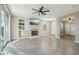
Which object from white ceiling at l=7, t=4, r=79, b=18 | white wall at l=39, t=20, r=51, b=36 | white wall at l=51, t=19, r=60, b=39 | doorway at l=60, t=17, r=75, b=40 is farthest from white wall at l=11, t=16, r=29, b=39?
doorway at l=60, t=17, r=75, b=40

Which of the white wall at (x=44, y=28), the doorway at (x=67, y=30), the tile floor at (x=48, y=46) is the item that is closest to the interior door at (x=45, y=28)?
the white wall at (x=44, y=28)

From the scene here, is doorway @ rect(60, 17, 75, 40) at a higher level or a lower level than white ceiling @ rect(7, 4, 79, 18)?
lower

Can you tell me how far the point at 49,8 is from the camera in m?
2.38

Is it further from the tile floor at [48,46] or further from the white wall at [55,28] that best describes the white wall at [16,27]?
the white wall at [55,28]

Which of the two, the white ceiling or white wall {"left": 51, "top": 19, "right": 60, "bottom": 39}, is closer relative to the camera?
the white ceiling

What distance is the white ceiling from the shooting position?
2.31 metres

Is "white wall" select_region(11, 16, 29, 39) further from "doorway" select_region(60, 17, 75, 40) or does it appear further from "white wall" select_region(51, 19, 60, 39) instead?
"doorway" select_region(60, 17, 75, 40)

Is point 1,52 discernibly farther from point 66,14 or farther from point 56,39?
point 66,14

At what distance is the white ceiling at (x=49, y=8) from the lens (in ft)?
7.57

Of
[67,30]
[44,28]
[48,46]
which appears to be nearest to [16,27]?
[44,28]

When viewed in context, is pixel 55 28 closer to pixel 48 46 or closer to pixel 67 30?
pixel 67 30
